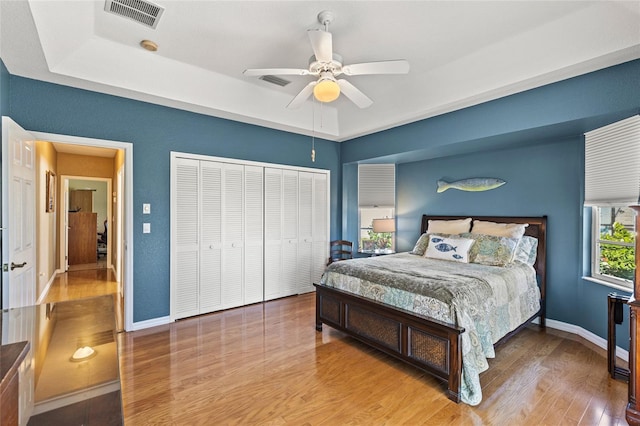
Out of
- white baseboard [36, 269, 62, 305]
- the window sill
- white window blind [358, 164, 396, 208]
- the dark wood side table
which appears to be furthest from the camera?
white window blind [358, 164, 396, 208]

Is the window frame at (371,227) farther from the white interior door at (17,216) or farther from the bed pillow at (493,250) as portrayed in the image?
the white interior door at (17,216)

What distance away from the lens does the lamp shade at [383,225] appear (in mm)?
5285

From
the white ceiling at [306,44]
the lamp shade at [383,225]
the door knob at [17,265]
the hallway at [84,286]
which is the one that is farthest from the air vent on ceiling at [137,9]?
the lamp shade at [383,225]

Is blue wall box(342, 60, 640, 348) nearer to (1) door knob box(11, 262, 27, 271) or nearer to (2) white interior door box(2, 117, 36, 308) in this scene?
(2) white interior door box(2, 117, 36, 308)

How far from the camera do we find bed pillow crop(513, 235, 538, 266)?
12.1 ft

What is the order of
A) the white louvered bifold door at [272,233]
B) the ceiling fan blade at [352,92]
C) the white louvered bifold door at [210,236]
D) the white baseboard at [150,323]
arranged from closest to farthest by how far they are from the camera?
the ceiling fan blade at [352,92] < the white baseboard at [150,323] < the white louvered bifold door at [210,236] < the white louvered bifold door at [272,233]

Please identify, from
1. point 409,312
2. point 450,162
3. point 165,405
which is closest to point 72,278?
point 165,405

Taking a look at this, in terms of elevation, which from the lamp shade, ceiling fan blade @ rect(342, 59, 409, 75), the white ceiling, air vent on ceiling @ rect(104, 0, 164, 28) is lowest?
the lamp shade

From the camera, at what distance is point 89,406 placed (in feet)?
3.11

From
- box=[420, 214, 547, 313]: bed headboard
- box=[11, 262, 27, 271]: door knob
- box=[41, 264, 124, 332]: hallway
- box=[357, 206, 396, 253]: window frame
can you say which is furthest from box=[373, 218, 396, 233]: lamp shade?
box=[11, 262, 27, 271]: door knob

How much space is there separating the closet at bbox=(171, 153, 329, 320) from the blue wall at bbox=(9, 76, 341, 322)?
0.47 feet

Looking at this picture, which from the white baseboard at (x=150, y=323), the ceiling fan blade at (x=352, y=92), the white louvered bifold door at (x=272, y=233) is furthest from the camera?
the white louvered bifold door at (x=272, y=233)

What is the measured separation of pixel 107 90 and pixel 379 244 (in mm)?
4624

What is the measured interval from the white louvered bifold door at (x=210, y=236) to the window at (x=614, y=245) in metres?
4.60
